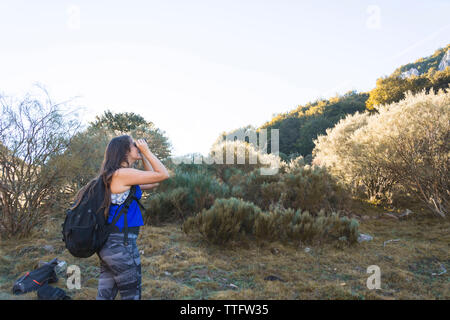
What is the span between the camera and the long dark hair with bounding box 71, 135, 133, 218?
2277 mm

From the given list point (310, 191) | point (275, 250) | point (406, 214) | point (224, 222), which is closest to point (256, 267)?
point (275, 250)

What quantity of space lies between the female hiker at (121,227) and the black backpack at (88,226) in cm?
5

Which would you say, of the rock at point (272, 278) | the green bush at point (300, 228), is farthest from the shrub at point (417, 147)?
Answer: the rock at point (272, 278)

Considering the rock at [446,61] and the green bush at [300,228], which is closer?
the green bush at [300,228]

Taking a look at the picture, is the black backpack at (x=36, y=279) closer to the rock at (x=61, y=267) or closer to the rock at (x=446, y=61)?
the rock at (x=61, y=267)

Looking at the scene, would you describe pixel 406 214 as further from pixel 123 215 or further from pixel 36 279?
pixel 36 279

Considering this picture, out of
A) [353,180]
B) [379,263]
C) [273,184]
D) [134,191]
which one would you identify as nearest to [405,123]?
[353,180]

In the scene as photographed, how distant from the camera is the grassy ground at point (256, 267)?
3.66 m

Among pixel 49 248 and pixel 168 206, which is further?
pixel 168 206

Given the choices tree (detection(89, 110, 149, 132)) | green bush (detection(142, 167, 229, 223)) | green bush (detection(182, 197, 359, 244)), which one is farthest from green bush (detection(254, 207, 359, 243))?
tree (detection(89, 110, 149, 132))

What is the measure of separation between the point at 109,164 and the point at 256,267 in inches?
119

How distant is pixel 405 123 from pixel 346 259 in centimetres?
584

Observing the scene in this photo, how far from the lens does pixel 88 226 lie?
2129 millimetres

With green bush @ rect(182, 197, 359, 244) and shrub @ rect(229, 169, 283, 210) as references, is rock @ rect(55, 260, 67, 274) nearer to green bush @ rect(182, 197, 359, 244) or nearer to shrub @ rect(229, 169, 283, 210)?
green bush @ rect(182, 197, 359, 244)
